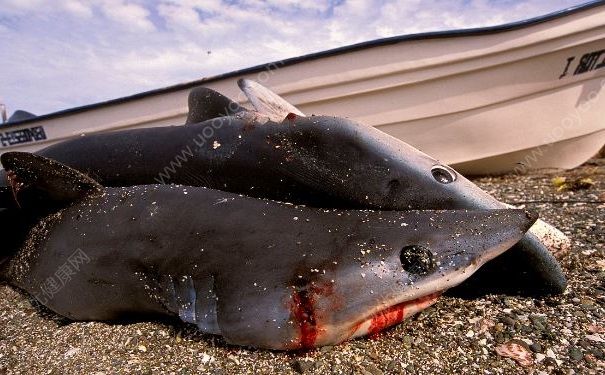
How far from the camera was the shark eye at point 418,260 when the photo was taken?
1824mm

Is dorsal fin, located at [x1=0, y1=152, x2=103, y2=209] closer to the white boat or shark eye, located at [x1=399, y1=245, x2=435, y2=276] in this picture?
shark eye, located at [x1=399, y1=245, x2=435, y2=276]

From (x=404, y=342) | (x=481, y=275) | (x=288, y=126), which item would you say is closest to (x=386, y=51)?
(x=288, y=126)

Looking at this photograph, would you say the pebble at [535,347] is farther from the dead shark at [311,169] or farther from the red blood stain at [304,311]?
the red blood stain at [304,311]

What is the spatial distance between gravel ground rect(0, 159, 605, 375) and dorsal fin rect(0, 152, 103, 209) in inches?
29.9

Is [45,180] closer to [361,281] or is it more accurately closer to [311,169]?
[311,169]

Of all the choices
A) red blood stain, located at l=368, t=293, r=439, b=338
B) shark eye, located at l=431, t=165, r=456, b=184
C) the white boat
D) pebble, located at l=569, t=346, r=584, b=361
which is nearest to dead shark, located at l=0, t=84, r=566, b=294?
shark eye, located at l=431, t=165, r=456, b=184

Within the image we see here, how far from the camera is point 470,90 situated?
233 inches

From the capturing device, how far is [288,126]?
2566mm

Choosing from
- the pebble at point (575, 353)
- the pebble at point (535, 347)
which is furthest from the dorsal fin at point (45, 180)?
the pebble at point (575, 353)

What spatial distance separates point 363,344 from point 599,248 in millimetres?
2138

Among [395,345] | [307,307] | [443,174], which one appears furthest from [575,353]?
[307,307]

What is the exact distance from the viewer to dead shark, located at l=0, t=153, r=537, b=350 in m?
1.82

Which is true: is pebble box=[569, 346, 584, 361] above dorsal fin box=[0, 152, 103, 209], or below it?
above

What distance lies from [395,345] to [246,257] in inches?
32.8
